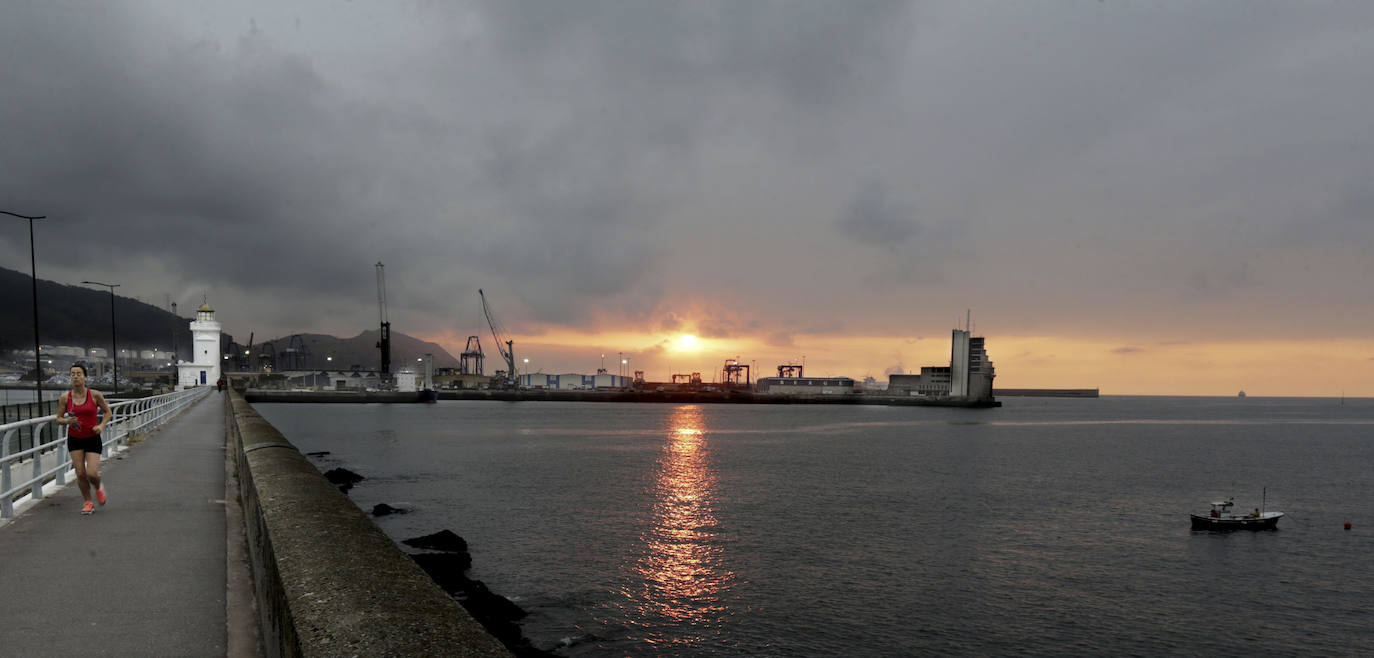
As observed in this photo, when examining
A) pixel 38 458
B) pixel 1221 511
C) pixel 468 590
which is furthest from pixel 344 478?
pixel 1221 511

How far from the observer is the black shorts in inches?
402

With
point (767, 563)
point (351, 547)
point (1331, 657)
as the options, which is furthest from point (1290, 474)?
point (351, 547)

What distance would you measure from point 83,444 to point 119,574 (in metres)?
4.16

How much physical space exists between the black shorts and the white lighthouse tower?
95.7 meters

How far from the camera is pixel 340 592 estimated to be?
14.7 feet

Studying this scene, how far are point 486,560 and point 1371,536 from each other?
37.5 meters

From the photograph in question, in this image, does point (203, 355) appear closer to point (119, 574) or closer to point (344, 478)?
point (344, 478)

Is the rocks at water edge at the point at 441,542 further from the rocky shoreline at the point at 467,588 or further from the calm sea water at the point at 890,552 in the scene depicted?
the calm sea water at the point at 890,552

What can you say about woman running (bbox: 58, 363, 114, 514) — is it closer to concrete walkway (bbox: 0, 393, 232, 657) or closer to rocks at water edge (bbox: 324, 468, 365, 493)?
concrete walkway (bbox: 0, 393, 232, 657)

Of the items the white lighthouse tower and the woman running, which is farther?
the white lighthouse tower

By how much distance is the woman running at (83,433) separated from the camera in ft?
33.6

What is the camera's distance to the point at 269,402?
17625 centimetres

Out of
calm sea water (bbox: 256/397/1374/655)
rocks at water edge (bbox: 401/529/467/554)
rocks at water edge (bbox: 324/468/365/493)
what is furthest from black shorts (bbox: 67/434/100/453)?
rocks at water edge (bbox: 324/468/365/493)

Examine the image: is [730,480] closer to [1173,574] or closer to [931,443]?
[1173,574]
